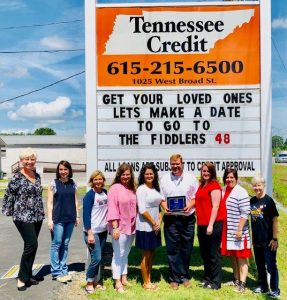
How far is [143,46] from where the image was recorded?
709cm

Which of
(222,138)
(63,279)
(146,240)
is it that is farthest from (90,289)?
(222,138)

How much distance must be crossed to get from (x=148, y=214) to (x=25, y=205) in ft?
5.46

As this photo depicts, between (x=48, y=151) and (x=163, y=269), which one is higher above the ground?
(x=48, y=151)

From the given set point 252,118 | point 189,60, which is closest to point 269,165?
point 252,118

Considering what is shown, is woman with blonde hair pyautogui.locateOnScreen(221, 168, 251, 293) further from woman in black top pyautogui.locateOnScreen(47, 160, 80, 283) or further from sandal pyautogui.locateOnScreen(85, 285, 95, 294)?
woman in black top pyautogui.locateOnScreen(47, 160, 80, 283)

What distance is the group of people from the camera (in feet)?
19.7

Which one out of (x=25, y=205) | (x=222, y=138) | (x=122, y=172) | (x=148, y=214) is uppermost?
(x=222, y=138)

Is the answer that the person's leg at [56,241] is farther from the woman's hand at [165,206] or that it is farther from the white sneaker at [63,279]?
the woman's hand at [165,206]

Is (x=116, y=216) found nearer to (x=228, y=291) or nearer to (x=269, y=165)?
(x=228, y=291)

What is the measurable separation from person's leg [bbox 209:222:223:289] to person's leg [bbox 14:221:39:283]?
94.3 inches

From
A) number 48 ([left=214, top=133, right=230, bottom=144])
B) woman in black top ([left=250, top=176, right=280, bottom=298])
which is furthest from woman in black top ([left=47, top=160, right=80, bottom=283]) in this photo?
woman in black top ([left=250, top=176, right=280, bottom=298])

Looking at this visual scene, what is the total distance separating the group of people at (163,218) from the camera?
601cm

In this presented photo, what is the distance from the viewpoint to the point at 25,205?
6.18 m

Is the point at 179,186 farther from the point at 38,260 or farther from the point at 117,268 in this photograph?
the point at 38,260
